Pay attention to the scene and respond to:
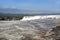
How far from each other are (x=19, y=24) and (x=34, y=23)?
8.8 inches

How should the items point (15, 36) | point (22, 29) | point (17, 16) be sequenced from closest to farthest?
1. point (15, 36)
2. point (22, 29)
3. point (17, 16)

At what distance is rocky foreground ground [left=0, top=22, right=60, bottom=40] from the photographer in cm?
138

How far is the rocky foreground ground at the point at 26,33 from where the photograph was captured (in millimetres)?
1378

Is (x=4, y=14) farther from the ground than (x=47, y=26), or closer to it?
farther from the ground

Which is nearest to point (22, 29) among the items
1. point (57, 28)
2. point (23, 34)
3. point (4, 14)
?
point (23, 34)

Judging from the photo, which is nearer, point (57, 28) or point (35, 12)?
point (57, 28)

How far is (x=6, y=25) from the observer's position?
1482 millimetres

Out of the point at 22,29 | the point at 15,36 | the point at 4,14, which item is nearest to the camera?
the point at 15,36

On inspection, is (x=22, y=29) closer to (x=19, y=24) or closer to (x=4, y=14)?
(x=19, y=24)

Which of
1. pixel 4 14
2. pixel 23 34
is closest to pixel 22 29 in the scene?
pixel 23 34

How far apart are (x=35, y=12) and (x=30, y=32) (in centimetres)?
52

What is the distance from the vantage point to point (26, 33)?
56.9 inches

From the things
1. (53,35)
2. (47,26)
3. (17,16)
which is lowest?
(53,35)

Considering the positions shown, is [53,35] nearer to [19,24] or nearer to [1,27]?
[19,24]
